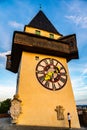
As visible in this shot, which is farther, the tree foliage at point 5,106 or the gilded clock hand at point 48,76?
the tree foliage at point 5,106

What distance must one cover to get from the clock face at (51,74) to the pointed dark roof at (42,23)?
3.84m

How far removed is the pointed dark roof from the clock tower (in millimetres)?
600

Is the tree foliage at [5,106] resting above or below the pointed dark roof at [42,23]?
below

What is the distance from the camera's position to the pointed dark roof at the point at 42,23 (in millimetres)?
14712

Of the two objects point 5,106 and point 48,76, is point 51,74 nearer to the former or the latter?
point 48,76

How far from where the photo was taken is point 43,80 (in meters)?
11.5

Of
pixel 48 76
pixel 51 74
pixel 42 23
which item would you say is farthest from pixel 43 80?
pixel 42 23

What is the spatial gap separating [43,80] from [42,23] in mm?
6632

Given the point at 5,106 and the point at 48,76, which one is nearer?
the point at 48,76

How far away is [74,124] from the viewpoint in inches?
418

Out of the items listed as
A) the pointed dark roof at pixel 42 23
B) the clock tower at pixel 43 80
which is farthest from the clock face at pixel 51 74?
the pointed dark roof at pixel 42 23

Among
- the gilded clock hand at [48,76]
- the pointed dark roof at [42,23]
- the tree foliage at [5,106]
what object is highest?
the pointed dark roof at [42,23]

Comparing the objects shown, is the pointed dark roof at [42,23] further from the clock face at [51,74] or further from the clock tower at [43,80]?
the clock face at [51,74]

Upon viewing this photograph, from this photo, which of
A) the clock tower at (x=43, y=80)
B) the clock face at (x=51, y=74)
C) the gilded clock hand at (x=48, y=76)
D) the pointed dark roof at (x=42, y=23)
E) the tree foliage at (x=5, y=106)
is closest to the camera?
the clock tower at (x=43, y=80)
